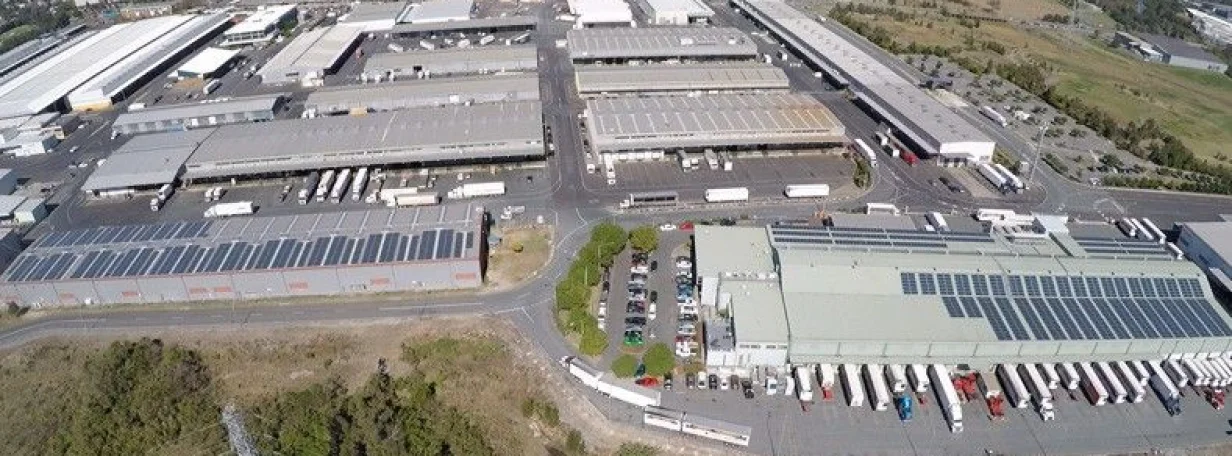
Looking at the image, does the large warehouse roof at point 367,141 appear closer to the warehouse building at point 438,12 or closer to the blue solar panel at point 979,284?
the blue solar panel at point 979,284

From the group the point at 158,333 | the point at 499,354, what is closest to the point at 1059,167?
the point at 499,354

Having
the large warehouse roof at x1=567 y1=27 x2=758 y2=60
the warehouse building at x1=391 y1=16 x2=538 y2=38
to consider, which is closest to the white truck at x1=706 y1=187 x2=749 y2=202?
the large warehouse roof at x1=567 y1=27 x2=758 y2=60

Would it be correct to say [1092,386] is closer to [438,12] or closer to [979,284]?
[979,284]

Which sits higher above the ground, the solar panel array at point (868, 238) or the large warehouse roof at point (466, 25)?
the large warehouse roof at point (466, 25)

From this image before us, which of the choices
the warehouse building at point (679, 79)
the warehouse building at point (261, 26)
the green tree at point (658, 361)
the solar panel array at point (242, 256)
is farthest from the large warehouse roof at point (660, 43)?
the green tree at point (658, 361)

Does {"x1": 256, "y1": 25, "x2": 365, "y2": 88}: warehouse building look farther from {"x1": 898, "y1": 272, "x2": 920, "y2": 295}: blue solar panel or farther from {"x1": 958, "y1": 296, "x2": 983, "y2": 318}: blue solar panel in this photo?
{"x1": 958, "y1": 296, "x2": 983, "y2": 318}: blue solar panel

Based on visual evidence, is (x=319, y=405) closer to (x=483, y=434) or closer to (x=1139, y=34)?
(x=483, y=434)
